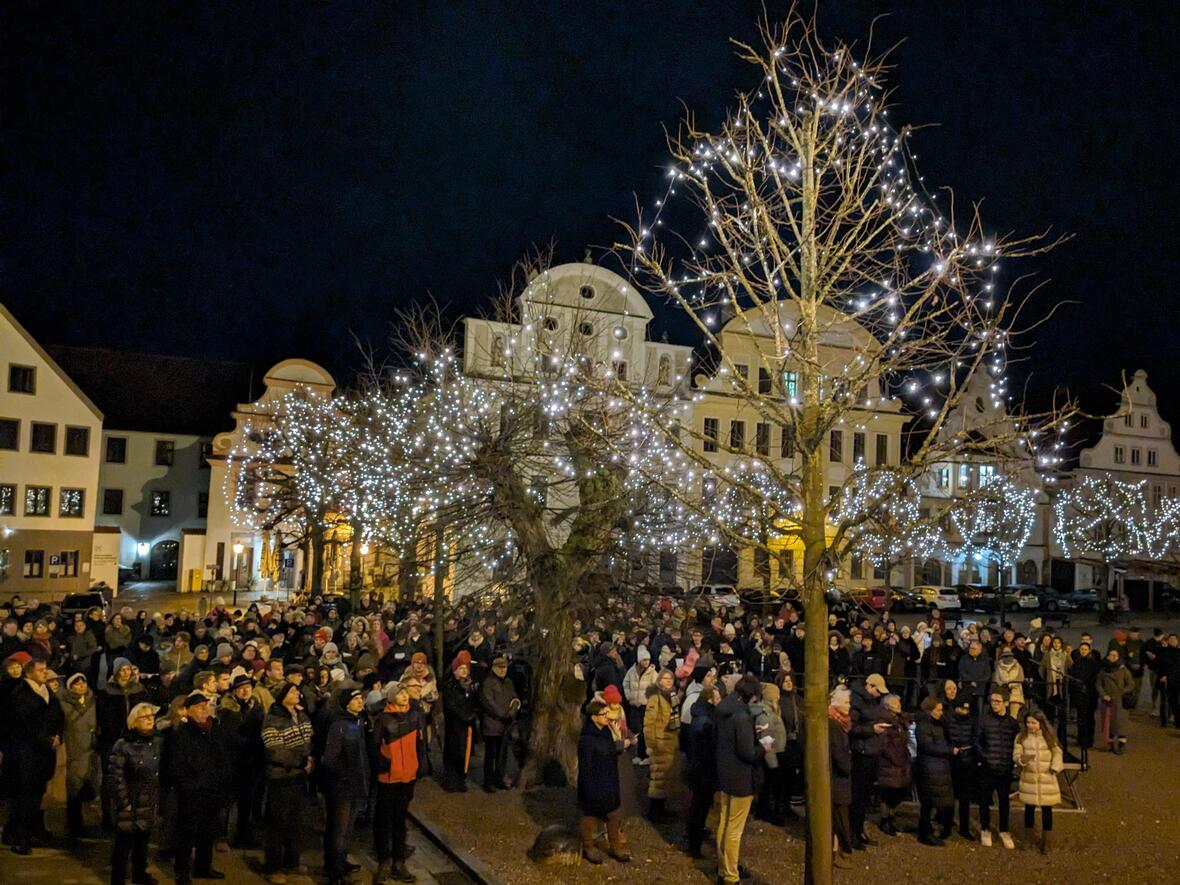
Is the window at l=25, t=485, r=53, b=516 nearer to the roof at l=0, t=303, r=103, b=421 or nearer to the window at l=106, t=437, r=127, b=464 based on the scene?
the roof at l=0, t=303, r=103, b=421

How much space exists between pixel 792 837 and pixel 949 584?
42.7 m

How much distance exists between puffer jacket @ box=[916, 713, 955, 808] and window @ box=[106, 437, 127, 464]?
46.5 m

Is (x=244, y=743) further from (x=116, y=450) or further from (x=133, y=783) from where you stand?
(x=116, y=450)

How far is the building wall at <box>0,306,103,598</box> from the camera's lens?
39094 mm

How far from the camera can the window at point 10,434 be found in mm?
39219

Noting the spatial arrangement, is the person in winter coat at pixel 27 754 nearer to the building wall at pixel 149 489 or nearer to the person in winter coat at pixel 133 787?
the person in winter coat at pixel 133 787

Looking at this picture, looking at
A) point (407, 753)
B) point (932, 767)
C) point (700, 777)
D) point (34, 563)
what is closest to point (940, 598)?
point (932, 767)

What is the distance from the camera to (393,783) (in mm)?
8758

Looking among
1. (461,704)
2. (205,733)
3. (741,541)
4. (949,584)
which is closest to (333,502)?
(461,704)

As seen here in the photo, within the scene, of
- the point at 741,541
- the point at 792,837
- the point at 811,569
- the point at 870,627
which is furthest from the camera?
the point at 870,627

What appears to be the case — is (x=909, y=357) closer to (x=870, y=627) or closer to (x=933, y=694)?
(x=933, y=694)

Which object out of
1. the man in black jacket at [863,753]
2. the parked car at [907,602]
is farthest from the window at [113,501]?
the man in black jacket at [863,753]

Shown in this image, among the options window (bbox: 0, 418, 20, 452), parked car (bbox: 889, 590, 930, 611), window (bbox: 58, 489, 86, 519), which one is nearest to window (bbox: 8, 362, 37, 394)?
window (bbox: 0, 418, 20, 452)

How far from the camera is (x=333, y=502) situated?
90.2ft
